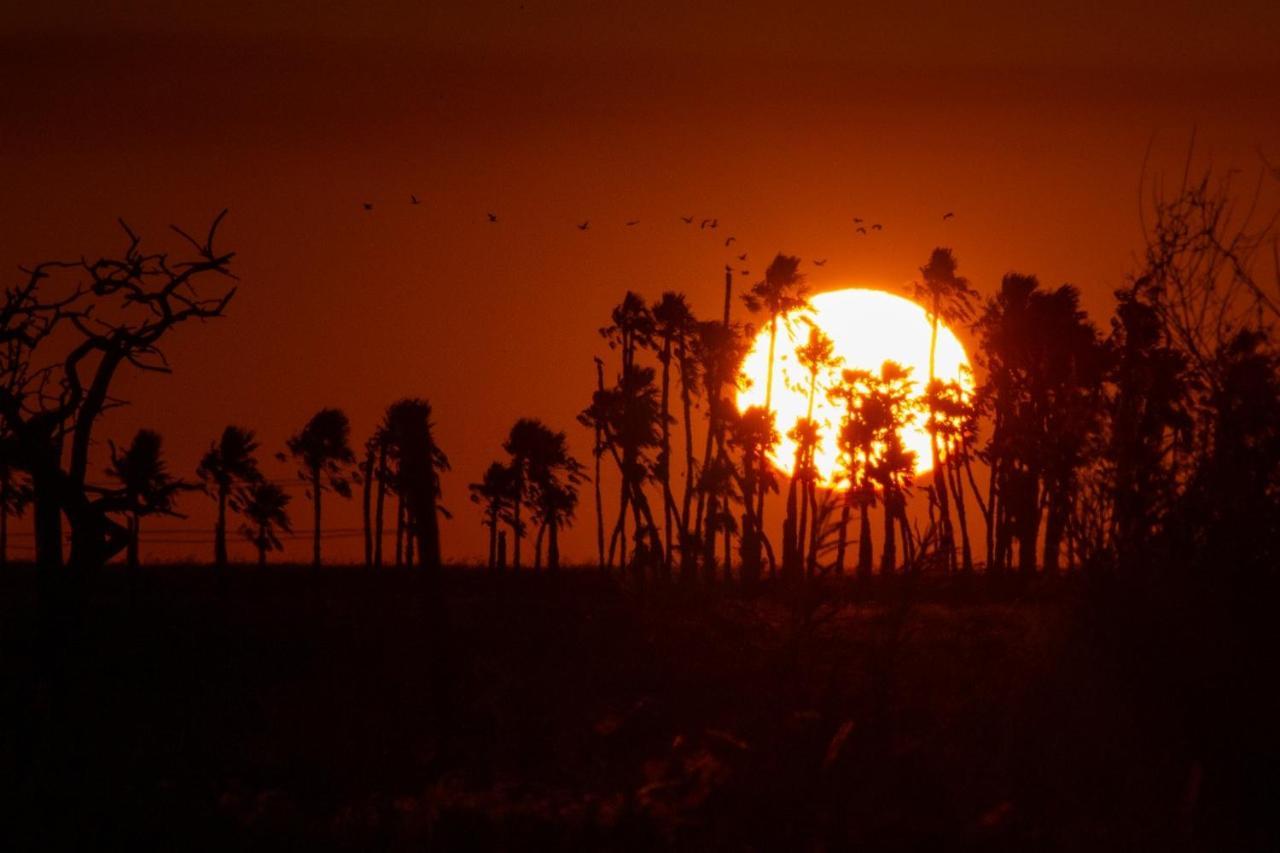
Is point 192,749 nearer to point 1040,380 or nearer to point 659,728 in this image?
point 659,728

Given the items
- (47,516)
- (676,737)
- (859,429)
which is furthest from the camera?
(859,429)

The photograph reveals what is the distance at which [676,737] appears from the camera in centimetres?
1630

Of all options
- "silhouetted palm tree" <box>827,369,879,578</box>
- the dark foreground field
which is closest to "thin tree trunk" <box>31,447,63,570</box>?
the dark foreground field

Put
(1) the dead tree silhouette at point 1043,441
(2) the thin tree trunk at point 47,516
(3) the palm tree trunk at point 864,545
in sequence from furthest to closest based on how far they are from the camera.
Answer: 1. (3) the palm tree trunk at point 864,545
2. (1) the dead tree silhouette at point 1043,441
3. (2) the thin tree trunk at point 47,516

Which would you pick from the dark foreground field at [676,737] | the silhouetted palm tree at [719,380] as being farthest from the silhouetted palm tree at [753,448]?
the dark foreground field at [676,737]

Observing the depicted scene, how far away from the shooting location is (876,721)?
16328 mm

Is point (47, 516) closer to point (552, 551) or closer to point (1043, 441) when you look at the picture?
point (1043, 441)

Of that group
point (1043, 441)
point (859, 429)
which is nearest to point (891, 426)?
point (859, 429)

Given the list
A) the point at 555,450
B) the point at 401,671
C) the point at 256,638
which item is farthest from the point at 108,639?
the point at 555,450

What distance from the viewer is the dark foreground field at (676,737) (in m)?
13.6

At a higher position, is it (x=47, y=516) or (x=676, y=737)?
(x=47, y=516)

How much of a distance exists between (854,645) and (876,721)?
4.00 m

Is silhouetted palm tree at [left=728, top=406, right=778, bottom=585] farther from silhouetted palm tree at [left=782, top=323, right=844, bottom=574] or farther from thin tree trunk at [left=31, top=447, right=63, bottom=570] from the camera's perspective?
thin tree trunk at [left=31, top=447, right=63, bottom=570]

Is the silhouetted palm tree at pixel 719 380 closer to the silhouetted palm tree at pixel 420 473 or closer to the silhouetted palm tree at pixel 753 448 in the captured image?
the silhouetted palm tree at pixel 753 448
